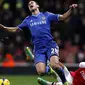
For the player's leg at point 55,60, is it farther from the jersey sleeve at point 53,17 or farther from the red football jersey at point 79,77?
the jersey sleeve at point 53,17

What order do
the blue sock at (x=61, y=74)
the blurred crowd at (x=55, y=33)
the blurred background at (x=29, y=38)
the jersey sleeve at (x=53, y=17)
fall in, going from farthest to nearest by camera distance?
the blurred crowd at (x=55, y=33) → the blurred background at (x=29, y=38) → the jersey sleeve at (x=53, y=17) → the blue sock at (x=61, y=74)

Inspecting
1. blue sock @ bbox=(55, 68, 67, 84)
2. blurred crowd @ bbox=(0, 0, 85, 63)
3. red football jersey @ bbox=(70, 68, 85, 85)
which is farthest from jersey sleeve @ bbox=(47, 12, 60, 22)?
blurred crowd @ bbox=(0, 0, 85, 63)

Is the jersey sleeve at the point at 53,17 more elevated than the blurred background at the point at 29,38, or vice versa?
the jersey sleeve at the point at 53,17

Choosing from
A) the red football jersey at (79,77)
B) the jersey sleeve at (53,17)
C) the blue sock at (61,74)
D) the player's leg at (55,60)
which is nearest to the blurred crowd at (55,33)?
the jersey sleeve at (53,17)

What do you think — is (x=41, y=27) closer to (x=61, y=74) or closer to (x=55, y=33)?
(x=61, y=74)

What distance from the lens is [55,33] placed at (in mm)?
19797

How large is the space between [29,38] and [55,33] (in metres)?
1.03

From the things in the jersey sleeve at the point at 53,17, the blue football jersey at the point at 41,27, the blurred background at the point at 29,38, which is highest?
the jersey sleeve at the point at 53,17

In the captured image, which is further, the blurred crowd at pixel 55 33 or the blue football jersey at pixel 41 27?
the blurred crowd at pixel 55 33

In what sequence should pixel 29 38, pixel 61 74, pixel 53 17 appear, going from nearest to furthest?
pixel 61 74 → pixel 53 17 → pixel 29 38

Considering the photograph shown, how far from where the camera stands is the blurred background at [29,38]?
18500 mm

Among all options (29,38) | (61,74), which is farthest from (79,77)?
(29,38)

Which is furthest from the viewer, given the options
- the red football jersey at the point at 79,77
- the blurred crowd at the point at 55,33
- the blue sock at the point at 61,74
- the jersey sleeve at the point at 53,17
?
the blurred crowd at the point at 55,33

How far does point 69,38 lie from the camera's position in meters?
19.7
